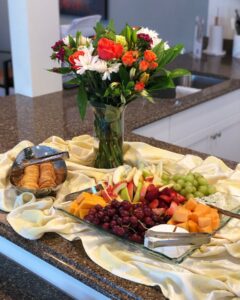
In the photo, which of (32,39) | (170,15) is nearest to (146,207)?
(32,39)

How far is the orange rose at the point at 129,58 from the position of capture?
1138 millimetres

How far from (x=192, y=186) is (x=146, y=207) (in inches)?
7.0

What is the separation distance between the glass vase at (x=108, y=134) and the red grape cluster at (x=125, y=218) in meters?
0.33

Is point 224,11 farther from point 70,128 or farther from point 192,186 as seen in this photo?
point 192,186

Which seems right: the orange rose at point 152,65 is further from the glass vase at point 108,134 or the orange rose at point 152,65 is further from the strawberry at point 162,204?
the strawberry at point 162,204

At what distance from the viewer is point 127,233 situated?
98 cm

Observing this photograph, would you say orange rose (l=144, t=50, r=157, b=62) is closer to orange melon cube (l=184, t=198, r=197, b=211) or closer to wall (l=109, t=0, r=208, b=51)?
orange melon cube (l=184, t=198, r=197, b=211)

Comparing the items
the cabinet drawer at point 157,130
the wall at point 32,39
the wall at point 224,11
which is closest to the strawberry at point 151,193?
the cabinet drawer at point 157,130

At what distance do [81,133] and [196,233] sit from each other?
90cm

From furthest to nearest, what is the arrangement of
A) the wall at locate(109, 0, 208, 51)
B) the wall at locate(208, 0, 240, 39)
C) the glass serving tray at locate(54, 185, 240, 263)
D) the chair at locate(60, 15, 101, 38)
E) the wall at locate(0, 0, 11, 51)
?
the wall at locate(0, 0, 11, 51) → the chair at locate(60, 15, 101, 38) → the wall at locate(109, 0, 208, 51) → the wall at locate(208, 0, 240, 39) → the glass serving tray at locate(54, 185, 240, 263)

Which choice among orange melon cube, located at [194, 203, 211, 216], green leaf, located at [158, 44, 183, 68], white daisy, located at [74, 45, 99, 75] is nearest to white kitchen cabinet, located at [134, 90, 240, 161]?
green leaf, located at [158, 44, 183, 68]

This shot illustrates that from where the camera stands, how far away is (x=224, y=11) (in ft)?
10.8

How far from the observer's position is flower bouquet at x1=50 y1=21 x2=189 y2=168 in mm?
1146

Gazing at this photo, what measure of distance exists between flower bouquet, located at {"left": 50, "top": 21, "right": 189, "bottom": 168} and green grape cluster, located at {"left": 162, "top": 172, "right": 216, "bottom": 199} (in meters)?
0.24
